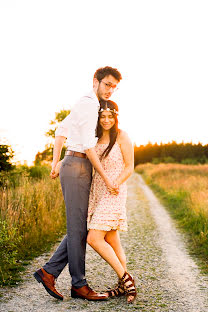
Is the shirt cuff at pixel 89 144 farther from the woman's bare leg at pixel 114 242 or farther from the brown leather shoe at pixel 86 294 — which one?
the brown leather shoe at pixel 86 294

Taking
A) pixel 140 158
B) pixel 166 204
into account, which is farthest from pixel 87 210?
pixel 140 158

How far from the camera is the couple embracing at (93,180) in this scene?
12.8 ft

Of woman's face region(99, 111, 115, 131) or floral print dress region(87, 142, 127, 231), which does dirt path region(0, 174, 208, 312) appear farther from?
woman's face region(99, 111, 115, 131)

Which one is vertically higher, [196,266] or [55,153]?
[55,153]

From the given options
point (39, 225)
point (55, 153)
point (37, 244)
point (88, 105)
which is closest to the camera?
point (88, 105)

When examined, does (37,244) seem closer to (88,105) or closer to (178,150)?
(88,105)

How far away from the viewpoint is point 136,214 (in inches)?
451

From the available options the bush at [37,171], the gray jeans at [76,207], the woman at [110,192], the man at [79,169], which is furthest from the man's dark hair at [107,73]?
the bush at [37,171]

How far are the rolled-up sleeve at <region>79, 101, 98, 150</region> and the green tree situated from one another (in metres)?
5.41

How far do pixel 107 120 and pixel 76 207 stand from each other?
96 centimetres

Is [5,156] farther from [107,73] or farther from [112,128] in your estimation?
[107,73]

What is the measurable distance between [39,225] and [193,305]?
3.78 meters

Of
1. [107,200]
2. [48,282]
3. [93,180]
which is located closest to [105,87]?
[93,180]

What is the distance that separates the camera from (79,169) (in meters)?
3.91
